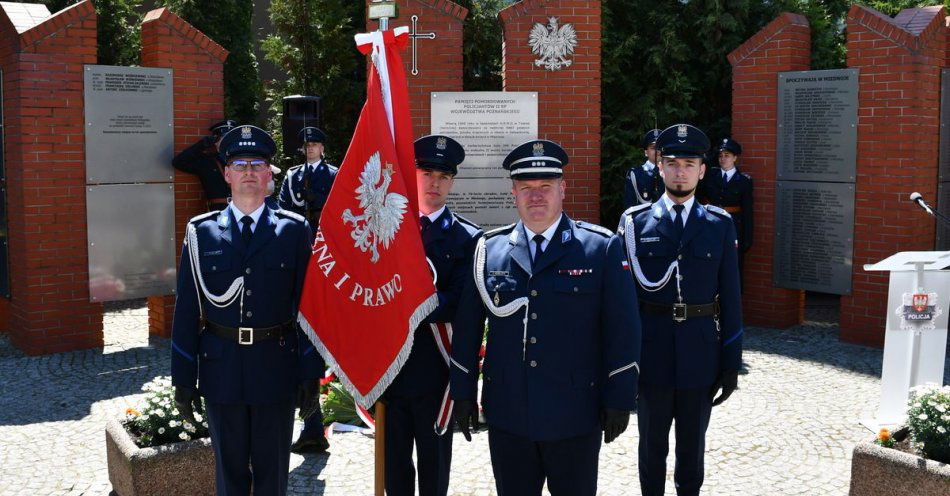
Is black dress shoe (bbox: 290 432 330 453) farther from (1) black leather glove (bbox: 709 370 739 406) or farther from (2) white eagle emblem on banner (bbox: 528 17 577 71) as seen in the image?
(2) white eagle emblem on banner (bbox: 528 17 577 71)

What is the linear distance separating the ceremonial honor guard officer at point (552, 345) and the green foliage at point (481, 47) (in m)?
10.3

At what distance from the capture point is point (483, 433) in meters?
5.84

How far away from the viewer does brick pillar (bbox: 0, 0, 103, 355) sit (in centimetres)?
792

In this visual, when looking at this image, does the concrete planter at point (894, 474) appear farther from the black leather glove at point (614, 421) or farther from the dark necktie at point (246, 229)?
the dark necktie at point (246, 229)

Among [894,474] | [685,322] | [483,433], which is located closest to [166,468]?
[483,433]

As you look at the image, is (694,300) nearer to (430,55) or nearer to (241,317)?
(241,317)

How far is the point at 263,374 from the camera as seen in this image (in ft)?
12.6

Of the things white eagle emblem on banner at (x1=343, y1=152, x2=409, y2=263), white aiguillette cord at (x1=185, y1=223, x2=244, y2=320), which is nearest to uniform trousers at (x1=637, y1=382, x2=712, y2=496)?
white eagle emblem on banner at (x1=343, y1=152, x2=409, y2=263)

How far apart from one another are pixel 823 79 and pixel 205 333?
716 centimetres

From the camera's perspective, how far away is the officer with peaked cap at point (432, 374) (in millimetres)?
3891

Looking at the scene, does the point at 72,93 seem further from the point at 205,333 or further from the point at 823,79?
the point at 823,79

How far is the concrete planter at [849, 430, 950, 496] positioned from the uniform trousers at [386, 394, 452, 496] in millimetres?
2102

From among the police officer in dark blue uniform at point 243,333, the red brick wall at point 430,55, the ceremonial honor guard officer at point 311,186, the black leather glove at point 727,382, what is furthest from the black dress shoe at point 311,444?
the red brick wall at point 430,55

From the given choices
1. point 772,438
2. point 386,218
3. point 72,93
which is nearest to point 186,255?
point 386,218
